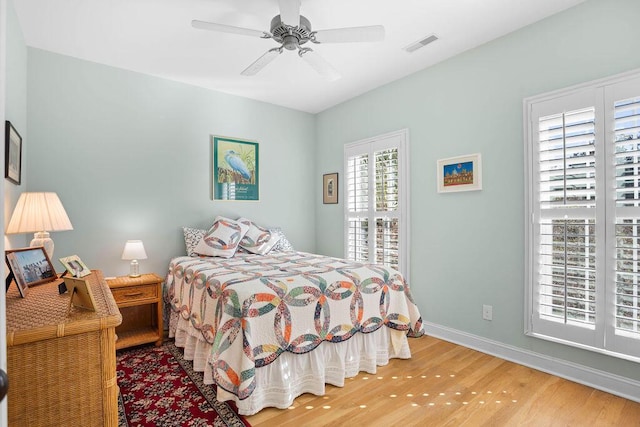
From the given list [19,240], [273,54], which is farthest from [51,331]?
[273,54]

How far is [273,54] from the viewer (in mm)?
2547

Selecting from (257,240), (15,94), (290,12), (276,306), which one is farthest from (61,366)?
(257,240)

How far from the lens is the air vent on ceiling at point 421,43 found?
2.90 metres

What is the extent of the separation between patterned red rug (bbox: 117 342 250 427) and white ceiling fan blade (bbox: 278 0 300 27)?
2.49m

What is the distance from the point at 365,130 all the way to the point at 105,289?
325 cm

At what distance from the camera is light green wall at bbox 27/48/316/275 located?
3.09 m

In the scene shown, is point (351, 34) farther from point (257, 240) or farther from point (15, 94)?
point (15, 94)

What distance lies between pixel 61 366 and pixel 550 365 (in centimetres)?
310

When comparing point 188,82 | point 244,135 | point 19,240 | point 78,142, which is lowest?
point 19,240

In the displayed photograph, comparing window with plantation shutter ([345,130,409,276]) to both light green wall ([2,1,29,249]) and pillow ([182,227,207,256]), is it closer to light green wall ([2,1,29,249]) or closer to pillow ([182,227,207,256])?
pillow ([182,227,207,256])

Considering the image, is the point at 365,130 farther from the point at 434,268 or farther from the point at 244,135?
the point at 434,268

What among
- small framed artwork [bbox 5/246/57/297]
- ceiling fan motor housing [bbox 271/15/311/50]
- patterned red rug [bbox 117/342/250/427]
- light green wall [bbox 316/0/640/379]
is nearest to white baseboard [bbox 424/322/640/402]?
light green wall [bbox 316/0/640/379]

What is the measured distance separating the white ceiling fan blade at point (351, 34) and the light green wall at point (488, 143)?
1.10m

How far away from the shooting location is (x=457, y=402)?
7.22 feet
